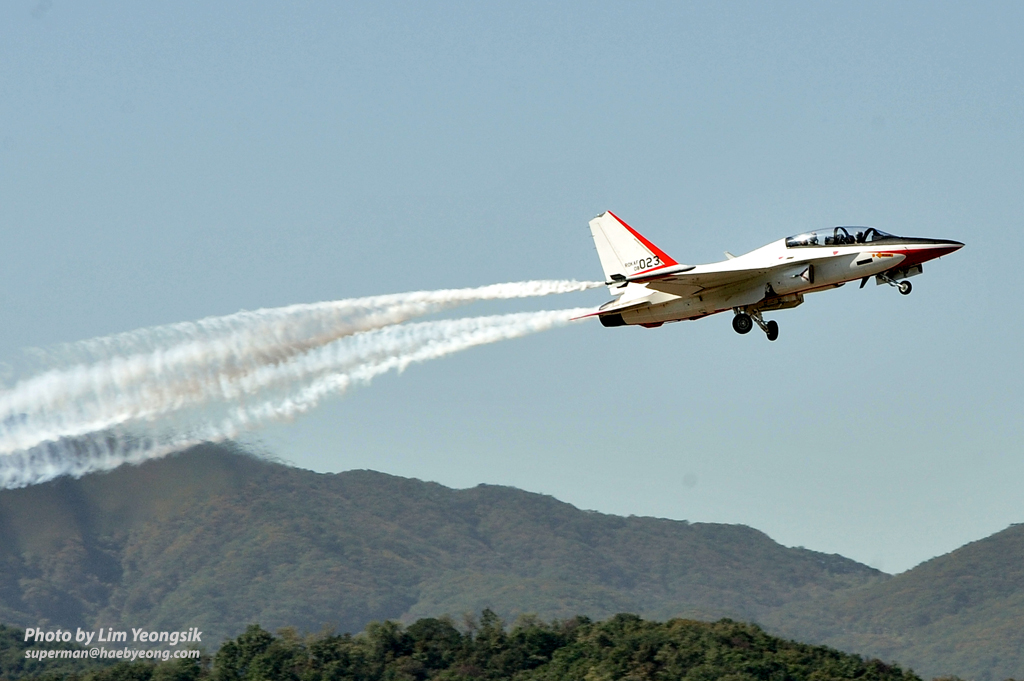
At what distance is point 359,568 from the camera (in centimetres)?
16462

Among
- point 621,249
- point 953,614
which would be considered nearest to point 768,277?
point 621,249

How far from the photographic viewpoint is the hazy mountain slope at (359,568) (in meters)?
127

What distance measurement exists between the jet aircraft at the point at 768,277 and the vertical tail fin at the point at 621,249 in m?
2.48

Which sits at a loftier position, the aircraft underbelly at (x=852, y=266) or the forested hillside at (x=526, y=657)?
the aircraft underbelly at (x=852, y=266)

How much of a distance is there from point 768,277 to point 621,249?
6.35m

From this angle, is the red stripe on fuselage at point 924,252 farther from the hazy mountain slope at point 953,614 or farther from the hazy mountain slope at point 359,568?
the hazy mountain slope at point 953,614

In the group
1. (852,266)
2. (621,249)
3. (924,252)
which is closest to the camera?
(924,252)

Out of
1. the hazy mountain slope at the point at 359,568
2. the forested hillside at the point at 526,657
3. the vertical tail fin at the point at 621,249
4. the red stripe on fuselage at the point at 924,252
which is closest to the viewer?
the red stripe on fuselage at the point at 924,252

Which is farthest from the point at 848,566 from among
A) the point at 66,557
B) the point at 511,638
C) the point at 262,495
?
the point at 511,638

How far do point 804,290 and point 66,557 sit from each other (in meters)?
90.7

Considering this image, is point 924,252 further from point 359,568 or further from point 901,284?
point 359,568

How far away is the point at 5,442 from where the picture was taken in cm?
4075

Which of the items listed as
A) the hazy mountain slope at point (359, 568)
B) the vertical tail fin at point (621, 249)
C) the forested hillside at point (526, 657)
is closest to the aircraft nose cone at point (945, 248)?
the vertical tail fin at point (621, 249)

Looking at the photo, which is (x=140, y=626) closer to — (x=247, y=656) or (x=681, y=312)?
(x=247, y=656)
